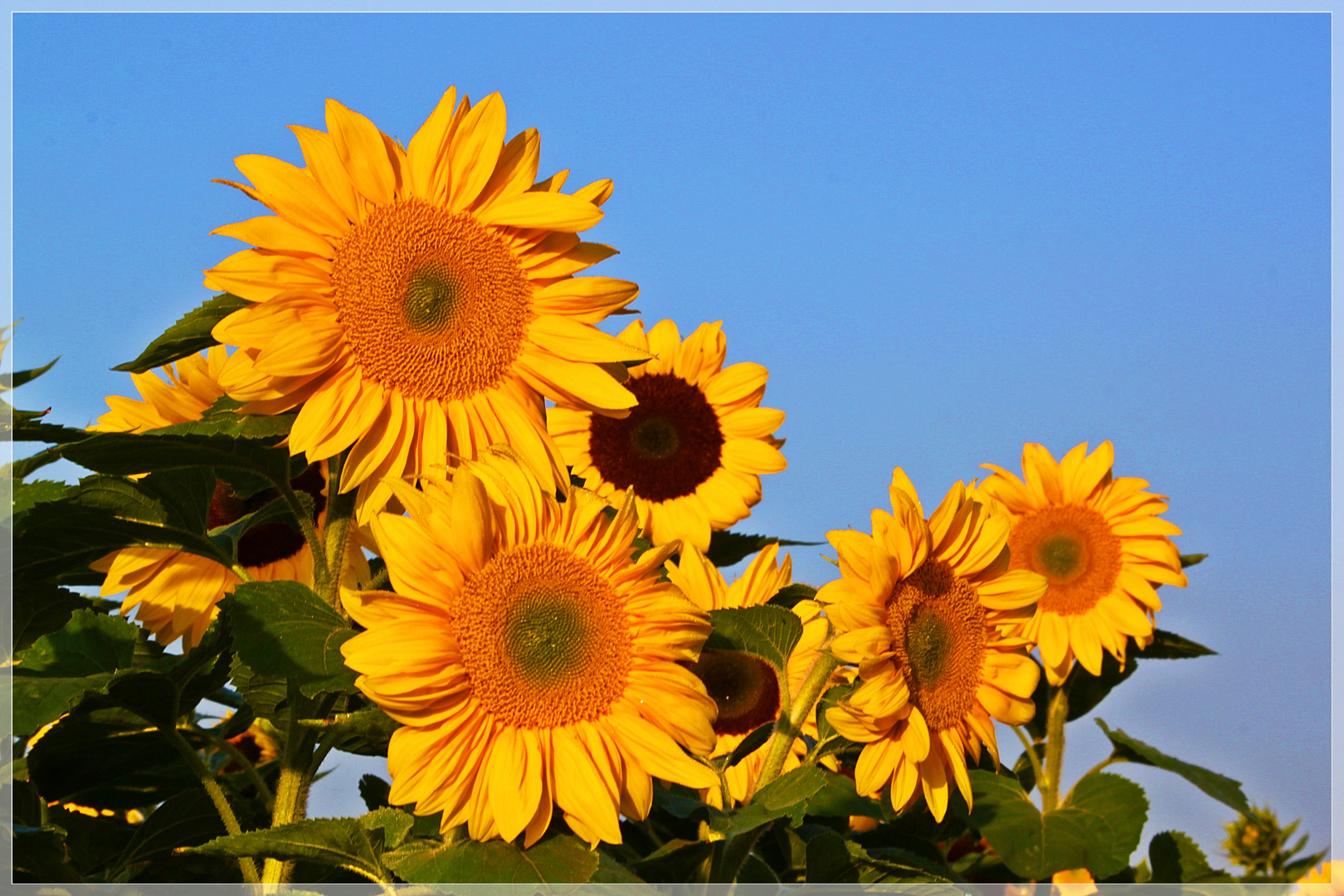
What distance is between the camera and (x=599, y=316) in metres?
1.71

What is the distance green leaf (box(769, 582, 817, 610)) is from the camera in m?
2.09

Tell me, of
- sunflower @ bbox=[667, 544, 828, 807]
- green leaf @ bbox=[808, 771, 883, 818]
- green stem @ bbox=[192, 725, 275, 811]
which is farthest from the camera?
sunflower @ bbox=[667, 544, 828, 807]

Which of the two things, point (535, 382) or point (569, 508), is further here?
point (535, 382)

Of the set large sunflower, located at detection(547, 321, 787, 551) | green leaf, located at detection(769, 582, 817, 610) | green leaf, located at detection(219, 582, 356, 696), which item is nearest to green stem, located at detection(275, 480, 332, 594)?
green leaf, located at detection(219, 582, 356, 696)

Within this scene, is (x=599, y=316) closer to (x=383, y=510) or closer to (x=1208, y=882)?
(x=383, y=510)

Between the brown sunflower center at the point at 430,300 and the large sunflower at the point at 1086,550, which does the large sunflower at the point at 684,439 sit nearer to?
the large sunflower at the point at 1086,550

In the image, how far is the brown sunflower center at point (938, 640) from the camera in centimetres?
173

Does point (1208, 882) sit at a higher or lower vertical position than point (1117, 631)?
lower

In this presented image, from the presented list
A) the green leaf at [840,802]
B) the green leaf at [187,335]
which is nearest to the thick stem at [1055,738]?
the green leaf at [840,802]

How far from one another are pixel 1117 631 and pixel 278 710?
7.36 ft

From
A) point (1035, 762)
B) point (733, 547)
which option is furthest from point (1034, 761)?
point (733, 547)

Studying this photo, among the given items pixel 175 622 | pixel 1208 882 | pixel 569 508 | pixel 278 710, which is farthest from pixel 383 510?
pixel 1208 882

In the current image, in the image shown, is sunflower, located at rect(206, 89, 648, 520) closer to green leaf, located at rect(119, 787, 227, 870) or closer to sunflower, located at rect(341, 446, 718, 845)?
sunflower, located at rect(341, 446, 718, 845)

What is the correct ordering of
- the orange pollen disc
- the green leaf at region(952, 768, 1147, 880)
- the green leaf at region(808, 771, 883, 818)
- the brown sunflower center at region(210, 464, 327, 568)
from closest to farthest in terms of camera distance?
the orange pollen disc → the green leaf at region(808, 771, 883, 818) → the brown sunflower center at region(210, 464, 327, 568) → the green leaf at region(952, 768, 1147, 880)
